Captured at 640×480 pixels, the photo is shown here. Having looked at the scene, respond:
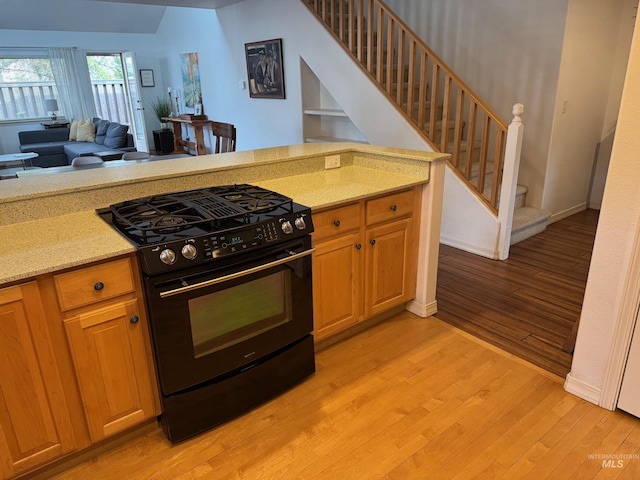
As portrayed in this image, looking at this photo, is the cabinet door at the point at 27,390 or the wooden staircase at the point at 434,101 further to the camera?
the wooden staircase at the point at 434,101

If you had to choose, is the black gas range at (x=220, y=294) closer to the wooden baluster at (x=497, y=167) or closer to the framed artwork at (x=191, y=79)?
the wooden baluster at (x=497, y=167)

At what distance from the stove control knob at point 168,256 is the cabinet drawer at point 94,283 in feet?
0.47

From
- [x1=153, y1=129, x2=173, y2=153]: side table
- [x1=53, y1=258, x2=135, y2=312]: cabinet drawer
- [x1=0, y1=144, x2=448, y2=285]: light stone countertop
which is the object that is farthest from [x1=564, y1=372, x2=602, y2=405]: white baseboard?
[x1=153, y1=129, x2=173, y2=153]: side table

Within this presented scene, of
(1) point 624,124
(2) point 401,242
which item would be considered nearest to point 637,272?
(1) point 624,124

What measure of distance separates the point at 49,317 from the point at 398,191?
175cm

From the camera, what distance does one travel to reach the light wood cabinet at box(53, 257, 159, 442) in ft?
5.08

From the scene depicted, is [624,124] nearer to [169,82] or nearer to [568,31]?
[568,31]

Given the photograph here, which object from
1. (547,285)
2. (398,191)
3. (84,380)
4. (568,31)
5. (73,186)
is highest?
(568,31)

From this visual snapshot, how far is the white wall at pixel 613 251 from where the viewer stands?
5.64 ft

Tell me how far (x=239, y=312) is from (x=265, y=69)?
15.7 ft

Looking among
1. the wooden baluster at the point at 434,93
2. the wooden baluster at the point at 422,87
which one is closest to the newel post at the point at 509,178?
the wooden baluster at the point at 434,93

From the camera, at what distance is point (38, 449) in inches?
62.8

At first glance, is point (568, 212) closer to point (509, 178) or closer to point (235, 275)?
point (509, 178)

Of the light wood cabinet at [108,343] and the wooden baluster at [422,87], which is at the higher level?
the wooden baluster at [422,87]
